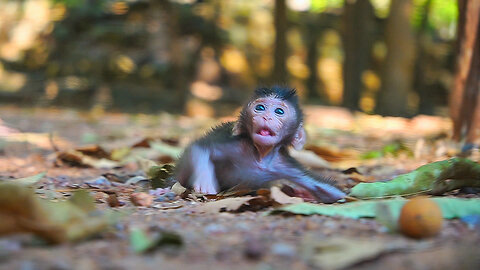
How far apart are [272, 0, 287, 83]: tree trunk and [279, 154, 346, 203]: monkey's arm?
6.44 metres

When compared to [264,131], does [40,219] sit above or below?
below

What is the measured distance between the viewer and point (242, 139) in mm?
4441

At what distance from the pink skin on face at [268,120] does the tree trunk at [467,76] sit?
2.62 meters

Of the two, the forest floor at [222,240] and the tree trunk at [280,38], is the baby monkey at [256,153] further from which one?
the tree trunk at [280,38]

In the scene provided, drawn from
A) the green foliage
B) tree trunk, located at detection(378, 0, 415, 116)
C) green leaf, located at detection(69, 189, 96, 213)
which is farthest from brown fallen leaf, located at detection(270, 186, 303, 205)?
the green foliage

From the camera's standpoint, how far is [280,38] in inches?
433

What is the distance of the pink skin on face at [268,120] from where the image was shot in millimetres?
4246

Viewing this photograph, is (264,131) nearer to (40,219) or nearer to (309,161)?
(309,161)

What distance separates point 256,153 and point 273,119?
29 cm

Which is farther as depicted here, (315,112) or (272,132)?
(315,112)

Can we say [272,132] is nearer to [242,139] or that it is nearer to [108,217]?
[242,139]

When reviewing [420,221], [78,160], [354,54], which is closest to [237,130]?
[78,160]

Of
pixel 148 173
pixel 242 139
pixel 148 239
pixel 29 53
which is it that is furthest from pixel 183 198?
pixel 29 53

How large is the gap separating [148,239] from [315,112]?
10.1 meters
